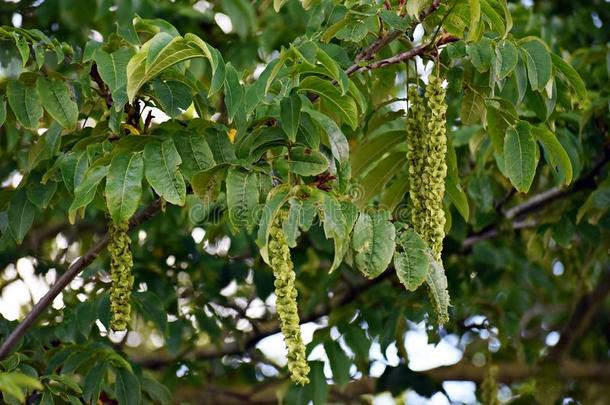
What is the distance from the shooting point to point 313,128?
6.80 ft

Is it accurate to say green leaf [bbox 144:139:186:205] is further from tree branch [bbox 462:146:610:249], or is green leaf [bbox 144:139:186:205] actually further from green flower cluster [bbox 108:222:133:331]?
tree branch [bbox 462:146:610:249]

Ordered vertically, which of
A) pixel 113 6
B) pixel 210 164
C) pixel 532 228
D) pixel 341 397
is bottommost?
pixel 341 397

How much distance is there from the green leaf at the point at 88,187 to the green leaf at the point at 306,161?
369mm

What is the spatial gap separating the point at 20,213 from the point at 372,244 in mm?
884

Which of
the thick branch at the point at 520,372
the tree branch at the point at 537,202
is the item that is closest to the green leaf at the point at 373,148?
the tree branch at the point at 537,202

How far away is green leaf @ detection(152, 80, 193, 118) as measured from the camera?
2.14 metres

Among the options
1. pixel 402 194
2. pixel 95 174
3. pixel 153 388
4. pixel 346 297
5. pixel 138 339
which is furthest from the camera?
pixel 138 339

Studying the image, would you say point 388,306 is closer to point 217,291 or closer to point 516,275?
point 217,291

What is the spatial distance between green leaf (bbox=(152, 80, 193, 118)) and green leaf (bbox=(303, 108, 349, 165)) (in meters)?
0.28

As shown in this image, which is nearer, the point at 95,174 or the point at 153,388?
the point at 95,174

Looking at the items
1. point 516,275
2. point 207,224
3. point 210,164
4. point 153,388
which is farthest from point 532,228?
point 210,164

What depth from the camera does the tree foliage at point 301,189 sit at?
1989 millimetres

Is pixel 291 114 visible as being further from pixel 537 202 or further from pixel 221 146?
pixel 537 202

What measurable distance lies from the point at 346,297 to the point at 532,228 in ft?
2.26
